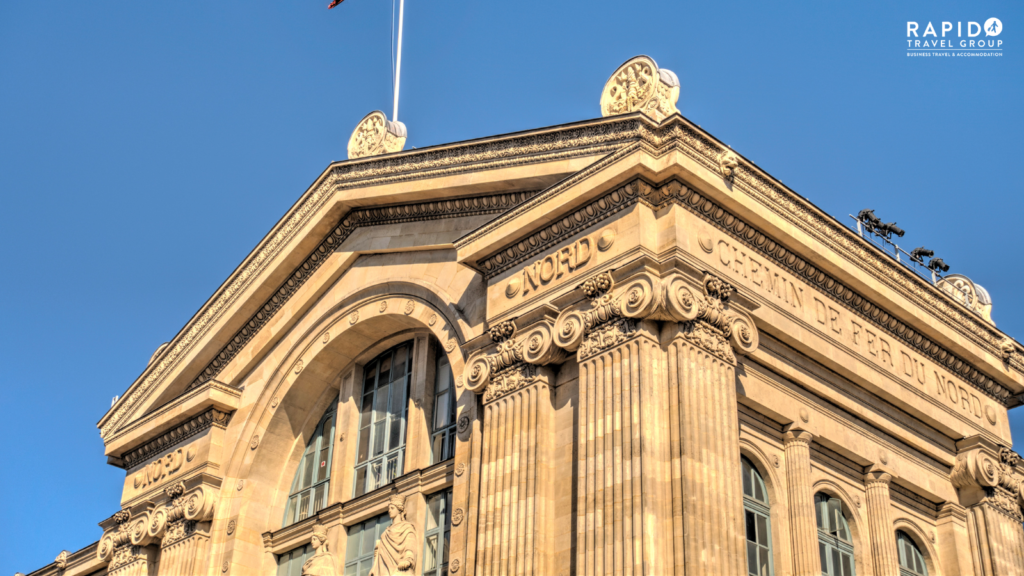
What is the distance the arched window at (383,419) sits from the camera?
25219 mm

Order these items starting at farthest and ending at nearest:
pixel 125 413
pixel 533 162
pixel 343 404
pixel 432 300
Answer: pixel 125 413 < pixel 343 404 < pixel 432 300 < pixel 533 162

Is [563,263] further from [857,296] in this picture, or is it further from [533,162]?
[857,296]

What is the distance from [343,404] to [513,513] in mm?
8598

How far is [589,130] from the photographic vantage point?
851 inches

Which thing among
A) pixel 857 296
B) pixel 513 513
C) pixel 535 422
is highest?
pixel 857 296

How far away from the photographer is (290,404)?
2761cm

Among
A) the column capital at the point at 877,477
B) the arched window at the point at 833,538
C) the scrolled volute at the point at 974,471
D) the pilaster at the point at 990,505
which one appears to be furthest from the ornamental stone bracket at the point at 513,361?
the pilaster at the point at 990,505

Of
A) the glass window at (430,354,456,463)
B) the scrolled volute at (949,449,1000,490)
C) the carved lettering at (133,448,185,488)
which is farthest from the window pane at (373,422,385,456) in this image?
the scrolled volute at (949,449,1000,490)

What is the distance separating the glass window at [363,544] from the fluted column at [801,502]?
804cm

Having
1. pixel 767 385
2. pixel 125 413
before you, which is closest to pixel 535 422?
pixel 767 385

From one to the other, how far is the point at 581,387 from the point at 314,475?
10078mm

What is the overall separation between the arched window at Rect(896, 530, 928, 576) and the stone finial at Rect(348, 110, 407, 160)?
1348 centimetres

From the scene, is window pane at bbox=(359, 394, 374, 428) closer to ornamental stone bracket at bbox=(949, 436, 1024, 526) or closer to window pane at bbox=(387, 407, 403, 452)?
window pane at bbox=(387, 407, 403, 452)

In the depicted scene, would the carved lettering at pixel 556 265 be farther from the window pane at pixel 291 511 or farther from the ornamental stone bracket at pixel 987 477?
the ornamental stone bracket at pixel 987 477
